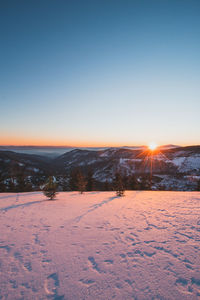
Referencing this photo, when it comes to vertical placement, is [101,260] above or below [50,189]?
above

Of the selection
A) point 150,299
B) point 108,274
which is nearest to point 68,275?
point 108,274

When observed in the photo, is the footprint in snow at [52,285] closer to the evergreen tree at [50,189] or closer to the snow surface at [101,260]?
the snow surface at [101,260]

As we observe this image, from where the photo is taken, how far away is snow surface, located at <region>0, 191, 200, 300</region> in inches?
Answer: 116

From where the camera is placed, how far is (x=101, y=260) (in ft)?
13.3

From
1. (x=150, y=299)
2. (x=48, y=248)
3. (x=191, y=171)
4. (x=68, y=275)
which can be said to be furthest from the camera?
(x=191, y=171)

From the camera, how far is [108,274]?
3471mm

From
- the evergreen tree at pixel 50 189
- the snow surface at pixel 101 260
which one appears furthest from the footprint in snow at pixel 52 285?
the evergreen tree at pixel 50 189

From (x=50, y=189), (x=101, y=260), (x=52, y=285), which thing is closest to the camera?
(x=52, y=285)

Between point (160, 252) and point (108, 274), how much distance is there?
2.00 m

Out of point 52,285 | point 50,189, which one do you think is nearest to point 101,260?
point 52,285

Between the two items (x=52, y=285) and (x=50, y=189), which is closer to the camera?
(x=52, y=285)

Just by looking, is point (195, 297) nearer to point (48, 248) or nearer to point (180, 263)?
point (180, 263)

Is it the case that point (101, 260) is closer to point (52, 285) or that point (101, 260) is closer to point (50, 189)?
point (52, 285)

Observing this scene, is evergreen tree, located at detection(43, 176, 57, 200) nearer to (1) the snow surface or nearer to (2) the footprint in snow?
(1) the snow surface
